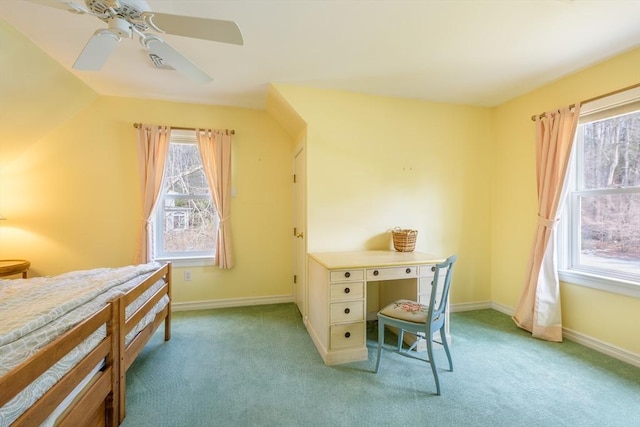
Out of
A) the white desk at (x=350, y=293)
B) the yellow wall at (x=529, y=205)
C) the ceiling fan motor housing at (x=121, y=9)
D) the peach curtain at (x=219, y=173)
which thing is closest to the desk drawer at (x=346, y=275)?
the white desk at (x=350, y=293)

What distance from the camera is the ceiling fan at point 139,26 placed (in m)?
1.28

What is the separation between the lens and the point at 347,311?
2.18m

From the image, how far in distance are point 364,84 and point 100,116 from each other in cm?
293

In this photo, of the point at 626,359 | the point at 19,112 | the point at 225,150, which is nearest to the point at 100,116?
the point at 19,112

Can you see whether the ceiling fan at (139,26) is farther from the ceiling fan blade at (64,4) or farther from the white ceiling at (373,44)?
the white ceiling at (373,44)

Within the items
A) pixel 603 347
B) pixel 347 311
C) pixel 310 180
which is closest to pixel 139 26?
pixel 310 180

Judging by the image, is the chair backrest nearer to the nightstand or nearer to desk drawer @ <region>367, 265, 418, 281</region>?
desk drawer @ <region>367, 265, 418, 281</region>

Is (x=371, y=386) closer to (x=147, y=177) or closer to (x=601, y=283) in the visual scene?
(x=601, y=283)

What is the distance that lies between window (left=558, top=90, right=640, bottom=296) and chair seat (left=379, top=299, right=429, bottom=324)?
165 cm

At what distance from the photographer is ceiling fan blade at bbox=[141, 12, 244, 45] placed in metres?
1.29

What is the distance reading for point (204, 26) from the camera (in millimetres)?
1339

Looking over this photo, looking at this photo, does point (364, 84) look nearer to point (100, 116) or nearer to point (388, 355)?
point (388, 355)

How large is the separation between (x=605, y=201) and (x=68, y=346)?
149 inches

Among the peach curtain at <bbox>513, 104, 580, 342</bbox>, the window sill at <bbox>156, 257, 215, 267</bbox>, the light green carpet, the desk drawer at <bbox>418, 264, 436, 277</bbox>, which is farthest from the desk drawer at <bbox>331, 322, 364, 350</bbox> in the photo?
the window sill at <bbox>156, 257, 215, 267</bbox>
